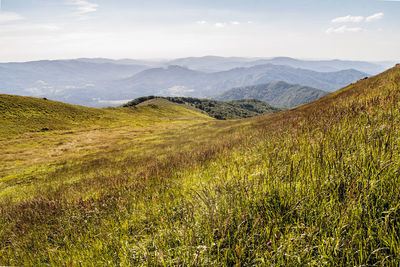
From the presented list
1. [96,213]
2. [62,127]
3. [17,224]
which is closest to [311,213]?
[96,213]

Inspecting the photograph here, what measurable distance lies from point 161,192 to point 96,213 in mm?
1755

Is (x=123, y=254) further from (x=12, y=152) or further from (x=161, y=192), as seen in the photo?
(x=12, y=152)

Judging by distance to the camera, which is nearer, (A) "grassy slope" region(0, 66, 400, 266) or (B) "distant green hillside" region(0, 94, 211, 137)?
(A) "grassy slope" region(0, 66, 400, 266)

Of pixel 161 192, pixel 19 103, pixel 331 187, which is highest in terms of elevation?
pixel 19 103

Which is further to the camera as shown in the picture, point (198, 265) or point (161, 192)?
point (161, 192)

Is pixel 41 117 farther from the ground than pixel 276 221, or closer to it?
closer to it

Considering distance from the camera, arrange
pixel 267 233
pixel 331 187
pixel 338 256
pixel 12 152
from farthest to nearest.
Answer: pixel 12 152
pixel 331 187
pixel 267 233
pixel 338 256

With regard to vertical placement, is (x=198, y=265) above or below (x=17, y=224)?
above

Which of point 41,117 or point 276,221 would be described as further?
point 41,117

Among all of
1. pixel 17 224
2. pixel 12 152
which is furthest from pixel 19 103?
pixel 17 224

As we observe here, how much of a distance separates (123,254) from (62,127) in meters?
88.3

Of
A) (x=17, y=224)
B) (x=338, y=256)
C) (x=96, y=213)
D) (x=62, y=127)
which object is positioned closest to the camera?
(x=338, y=256)

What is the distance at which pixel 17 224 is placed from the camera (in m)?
5.76

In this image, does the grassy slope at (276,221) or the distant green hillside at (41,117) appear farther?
the distant green hillside at (41,117)
